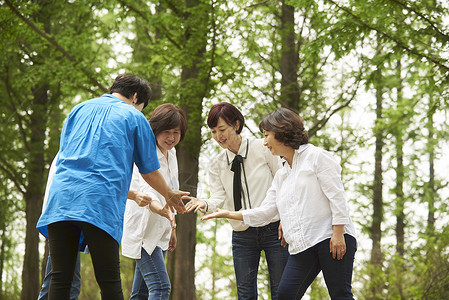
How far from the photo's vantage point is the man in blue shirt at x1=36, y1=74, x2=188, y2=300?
9.98 feet

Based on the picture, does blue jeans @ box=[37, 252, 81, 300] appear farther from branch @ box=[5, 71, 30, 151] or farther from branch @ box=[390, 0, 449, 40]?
branch @ box=[5, 71, 30, 151]

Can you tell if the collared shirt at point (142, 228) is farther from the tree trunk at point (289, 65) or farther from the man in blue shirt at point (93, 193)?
the tree trunk at point (289, 65)

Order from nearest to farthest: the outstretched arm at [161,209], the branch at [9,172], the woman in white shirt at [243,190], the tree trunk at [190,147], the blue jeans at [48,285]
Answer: the outstretched arm at [161,209] < the blue jeans at [48,285] < the woman in white shirt at [243,190] < the tree trunk at [190,147] < the branch at [9,172]

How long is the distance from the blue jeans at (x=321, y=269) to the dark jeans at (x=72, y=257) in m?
1.25

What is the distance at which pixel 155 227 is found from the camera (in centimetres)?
425

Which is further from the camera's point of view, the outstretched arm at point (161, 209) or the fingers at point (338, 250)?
the outstretched arm at point (161, 209)

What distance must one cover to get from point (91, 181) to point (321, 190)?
64.3 inches

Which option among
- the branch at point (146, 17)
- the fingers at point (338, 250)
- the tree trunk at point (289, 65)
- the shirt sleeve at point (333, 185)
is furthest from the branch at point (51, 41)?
the fingers at point (338, 250)

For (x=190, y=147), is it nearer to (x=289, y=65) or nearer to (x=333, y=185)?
(x=289, y=65)

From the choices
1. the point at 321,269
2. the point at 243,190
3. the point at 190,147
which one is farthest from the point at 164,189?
the point at 190,147

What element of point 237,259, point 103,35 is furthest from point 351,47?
point 103,35

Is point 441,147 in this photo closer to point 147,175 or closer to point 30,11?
point 30,11

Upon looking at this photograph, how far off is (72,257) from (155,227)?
1.14 meters

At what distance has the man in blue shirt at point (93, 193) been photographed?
9.98 ft
